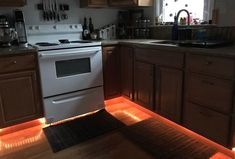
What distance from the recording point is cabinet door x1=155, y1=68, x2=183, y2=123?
209 cm

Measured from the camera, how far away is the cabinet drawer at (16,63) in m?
2.06

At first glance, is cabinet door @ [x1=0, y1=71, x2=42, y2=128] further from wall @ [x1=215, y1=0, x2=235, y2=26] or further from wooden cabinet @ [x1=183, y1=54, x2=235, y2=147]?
wall @ [x1=215, y1=0, x2=235, y2=26]

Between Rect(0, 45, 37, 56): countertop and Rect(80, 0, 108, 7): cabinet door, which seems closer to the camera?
Rect(0, 45, 37, 56): countertop

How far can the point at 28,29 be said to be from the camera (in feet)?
8.67

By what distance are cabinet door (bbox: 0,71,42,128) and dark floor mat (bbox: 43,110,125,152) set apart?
0.96 feet

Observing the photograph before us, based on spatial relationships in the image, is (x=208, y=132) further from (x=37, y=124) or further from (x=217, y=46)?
(x=37, y=124)

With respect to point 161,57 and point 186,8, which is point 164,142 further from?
point 186,8

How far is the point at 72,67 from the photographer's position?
2.50m

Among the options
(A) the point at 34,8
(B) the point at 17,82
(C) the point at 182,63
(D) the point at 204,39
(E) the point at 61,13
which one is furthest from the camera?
(E) the point at 61,13

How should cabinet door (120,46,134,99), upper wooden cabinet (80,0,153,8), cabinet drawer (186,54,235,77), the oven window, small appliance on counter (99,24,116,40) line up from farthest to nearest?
1. small appliance on counter (99,24,116,40)
2. upper wooden cabinet (80,0,153,8)
3. cabinet door (120,46,134,99)
4. the oven window
5. cabinet drawer (186,54,235,77)

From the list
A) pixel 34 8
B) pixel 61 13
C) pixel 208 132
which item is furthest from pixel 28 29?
pixel 208 132

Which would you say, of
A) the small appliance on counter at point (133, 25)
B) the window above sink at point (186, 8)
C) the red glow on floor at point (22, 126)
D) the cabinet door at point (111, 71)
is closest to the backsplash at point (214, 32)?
the window above sink at point (186, 8)

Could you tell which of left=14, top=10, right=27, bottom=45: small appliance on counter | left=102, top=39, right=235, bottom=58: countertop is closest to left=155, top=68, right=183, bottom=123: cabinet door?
left=102, top=39, right=235, bottom=58: countertop

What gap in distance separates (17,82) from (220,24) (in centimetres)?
219
